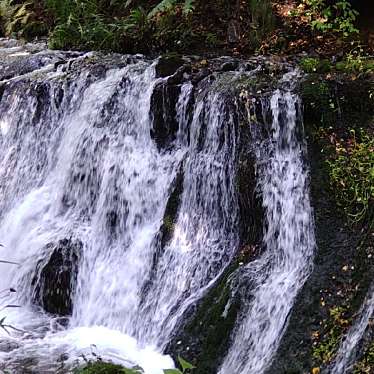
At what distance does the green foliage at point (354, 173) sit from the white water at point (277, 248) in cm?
36

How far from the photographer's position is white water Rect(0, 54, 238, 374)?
20.9 ft

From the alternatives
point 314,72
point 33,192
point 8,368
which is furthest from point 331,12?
point 8,368

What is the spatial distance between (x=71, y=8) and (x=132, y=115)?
4694mm

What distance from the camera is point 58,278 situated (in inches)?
280

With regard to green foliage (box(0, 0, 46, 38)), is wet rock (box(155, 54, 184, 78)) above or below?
below

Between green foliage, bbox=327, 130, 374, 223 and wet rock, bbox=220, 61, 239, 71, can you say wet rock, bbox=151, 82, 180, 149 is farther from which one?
green foliage, bbox=327, 130, 374, 223

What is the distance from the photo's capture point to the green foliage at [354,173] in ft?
19.3

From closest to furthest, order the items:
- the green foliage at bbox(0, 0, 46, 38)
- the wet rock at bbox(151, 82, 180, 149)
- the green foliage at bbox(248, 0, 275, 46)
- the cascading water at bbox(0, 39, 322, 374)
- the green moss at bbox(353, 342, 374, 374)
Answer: the green moss at bbox(353, 342, 374, 374) < the cascading water at bbox(0, 39, 322, 374) < the wet rock at bbox(151, 82, 180, 149) < the green foliage at bbox(248, 0, 275, 46) < the green foliage at bbox(0, 0, 46, 38)

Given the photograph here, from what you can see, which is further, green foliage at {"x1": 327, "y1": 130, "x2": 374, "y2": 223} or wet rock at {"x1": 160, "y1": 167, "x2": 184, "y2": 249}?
wet rock at {"x1": 160, "y1": 167, "x2": 184, "y2": 249}

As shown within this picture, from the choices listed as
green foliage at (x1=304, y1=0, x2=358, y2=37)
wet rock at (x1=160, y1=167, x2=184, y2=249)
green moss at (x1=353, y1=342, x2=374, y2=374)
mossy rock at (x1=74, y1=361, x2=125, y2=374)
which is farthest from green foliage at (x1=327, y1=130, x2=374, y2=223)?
mossy rock at (x1=74, y1=361, x2=125, y2=374)

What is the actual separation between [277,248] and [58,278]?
284 centimetres

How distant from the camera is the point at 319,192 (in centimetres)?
620

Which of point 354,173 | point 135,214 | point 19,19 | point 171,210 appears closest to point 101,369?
point 171,210

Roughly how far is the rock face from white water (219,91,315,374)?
7.75 ft
